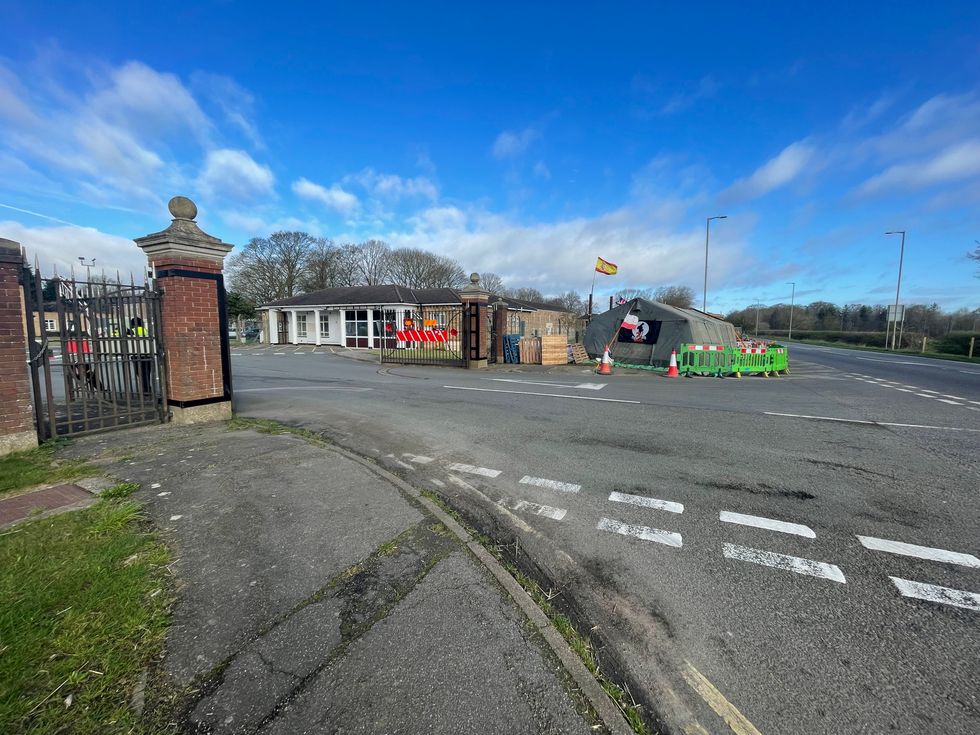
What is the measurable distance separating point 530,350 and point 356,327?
1567 centimetres

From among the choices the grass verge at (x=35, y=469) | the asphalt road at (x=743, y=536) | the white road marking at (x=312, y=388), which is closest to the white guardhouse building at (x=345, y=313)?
the white road marking at (x=312, y=388)

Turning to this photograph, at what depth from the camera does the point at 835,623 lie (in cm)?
245

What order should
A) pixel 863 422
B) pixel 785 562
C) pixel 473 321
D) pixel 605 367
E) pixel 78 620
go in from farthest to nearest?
pixel 473 321 < pixel 605 367 < pixel 863 422 < pixel 785 562 < pixel 78 620

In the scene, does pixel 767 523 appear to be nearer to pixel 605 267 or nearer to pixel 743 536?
pixel 743 536

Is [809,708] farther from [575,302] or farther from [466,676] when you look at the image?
[575,302]

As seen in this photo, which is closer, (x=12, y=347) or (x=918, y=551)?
(x=918, y=551)

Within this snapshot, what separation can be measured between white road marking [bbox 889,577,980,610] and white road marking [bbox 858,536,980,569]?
17.4 inches

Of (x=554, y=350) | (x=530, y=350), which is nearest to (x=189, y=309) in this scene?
(x=530, y=350)

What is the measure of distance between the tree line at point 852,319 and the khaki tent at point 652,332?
59.5ft

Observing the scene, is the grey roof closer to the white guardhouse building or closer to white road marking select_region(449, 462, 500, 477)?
the white guardhouse building

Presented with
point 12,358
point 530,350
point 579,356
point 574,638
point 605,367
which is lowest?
point 574,638

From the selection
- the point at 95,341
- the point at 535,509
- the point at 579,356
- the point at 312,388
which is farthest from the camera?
the point at 579,356

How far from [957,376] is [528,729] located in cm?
2121

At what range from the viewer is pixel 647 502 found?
160 inches
